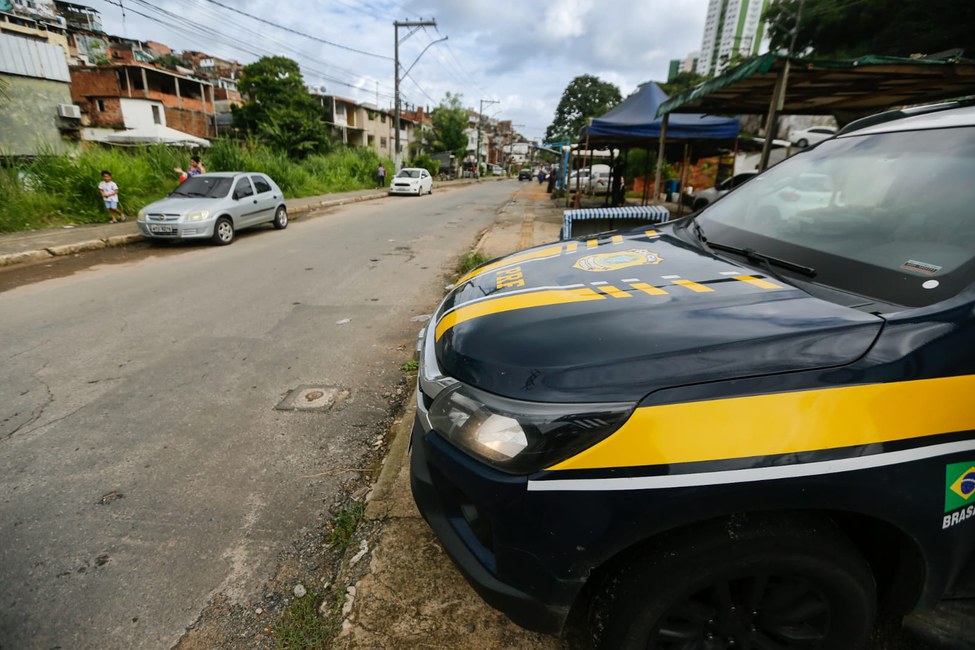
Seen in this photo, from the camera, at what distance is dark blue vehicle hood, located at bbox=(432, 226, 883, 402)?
1.23m

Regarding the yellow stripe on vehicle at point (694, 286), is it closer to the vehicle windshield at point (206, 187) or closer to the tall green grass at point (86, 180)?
the vehicle windshield at point (206, 187)

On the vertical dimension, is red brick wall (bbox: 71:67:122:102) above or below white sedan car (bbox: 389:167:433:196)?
above

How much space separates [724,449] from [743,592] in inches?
20.3

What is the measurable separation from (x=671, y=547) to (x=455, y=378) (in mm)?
767

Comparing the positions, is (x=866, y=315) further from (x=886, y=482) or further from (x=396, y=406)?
(x=396, y=406)

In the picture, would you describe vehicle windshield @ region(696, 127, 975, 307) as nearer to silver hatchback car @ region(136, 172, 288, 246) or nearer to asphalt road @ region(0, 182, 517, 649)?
asphalt road @ region(0, 182, 517, 649)

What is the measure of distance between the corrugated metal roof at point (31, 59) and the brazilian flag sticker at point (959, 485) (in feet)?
72.2

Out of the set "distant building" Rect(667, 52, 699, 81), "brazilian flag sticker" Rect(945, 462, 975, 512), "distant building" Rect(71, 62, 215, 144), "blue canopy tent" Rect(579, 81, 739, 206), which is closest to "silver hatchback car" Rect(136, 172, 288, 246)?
"blue canopy tent" Rect(579, 81, 739, 206)

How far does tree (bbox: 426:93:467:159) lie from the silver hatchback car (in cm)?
4229

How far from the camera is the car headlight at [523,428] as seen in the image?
1219mm

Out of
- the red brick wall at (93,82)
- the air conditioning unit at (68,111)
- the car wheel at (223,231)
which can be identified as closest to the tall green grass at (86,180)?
the air conditioning unit at (68,111)

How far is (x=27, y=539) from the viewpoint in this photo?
2.25m

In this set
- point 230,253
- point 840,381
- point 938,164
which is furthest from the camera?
point 230,253

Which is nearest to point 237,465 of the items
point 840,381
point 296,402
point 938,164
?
point 296,402
